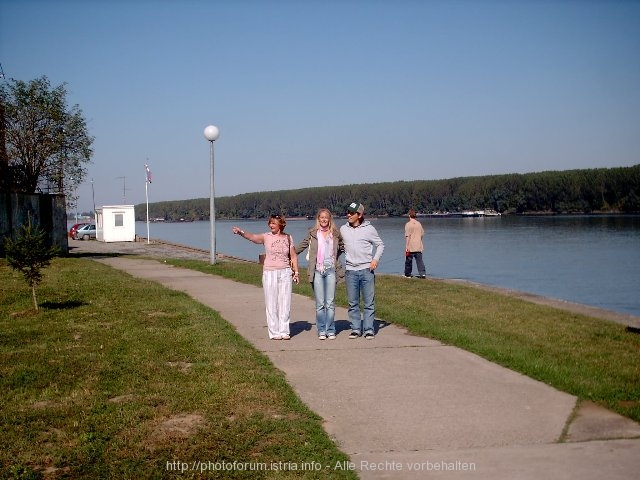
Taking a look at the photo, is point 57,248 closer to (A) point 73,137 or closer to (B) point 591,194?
(A) point 73,137

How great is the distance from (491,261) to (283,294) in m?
30.2

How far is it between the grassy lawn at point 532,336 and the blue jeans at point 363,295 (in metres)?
0.83

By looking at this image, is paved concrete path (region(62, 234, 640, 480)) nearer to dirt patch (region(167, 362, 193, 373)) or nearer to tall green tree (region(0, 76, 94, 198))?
dirt patch (region(167, 362, 193, 373))

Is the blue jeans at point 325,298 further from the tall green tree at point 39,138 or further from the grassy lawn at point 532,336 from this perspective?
the tall green tree at point 39,138

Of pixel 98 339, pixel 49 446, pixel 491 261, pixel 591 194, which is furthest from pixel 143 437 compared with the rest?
pixel 591 194

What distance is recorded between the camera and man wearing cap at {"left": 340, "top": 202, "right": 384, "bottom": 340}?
8.83m

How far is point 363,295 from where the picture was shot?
884cm

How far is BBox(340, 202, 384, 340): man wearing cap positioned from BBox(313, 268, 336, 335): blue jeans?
8.8 inches

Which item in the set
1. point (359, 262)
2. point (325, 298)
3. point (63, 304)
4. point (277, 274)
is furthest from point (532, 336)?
point (63, 304)

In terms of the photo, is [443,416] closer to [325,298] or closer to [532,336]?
[325,298]

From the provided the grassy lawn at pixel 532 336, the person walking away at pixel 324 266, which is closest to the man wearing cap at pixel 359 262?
the person walking away at pixel 324 266

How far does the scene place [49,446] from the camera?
15.5 ft

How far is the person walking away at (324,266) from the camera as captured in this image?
8867mm

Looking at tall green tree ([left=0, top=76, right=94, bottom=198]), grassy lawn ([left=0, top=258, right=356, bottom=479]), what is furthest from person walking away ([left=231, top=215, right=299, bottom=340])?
tall green tree ([left=0, top=76, right=94, bottom=198])
